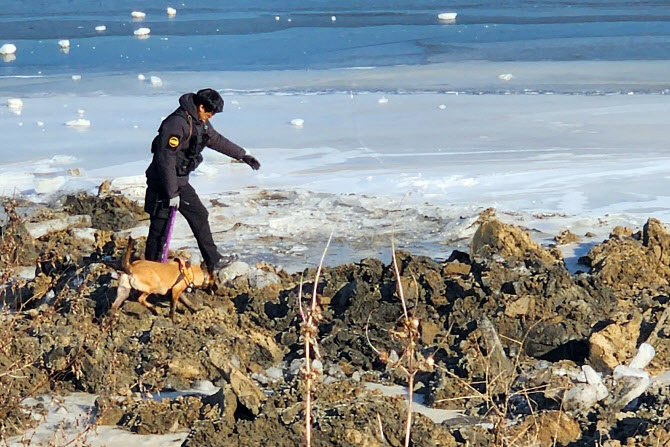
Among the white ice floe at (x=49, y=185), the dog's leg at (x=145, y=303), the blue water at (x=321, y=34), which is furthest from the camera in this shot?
the blue water at (x=321, y=34)

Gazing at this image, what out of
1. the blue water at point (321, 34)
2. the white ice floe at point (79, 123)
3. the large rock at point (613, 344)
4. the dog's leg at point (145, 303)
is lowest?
the large rock at point (613, 344)

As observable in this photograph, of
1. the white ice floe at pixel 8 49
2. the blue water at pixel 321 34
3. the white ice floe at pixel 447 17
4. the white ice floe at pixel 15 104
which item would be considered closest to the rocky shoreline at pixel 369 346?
the white ice floe at pixel 15 104

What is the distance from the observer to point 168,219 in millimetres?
6969

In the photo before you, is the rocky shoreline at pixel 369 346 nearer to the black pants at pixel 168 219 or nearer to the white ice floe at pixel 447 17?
the black pants at pixel 168 219

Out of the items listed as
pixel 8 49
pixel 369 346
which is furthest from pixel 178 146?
pixel 8 49

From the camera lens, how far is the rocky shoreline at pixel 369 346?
433 centimetres

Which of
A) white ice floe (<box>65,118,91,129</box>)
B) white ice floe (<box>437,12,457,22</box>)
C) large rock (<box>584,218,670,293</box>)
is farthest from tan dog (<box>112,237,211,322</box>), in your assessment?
white ice floe (<box>437,12,457,22</box>)

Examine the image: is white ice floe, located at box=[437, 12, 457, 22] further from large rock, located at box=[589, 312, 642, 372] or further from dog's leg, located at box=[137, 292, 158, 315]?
large rock, located at box=[589, 312, 642, 372]

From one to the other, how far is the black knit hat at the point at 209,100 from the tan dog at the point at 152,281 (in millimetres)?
1018

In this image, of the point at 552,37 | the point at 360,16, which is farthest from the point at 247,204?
the point at 360,16

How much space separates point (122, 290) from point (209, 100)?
1345 millimetres

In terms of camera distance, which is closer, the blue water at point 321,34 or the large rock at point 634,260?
the large rock at point 634,260

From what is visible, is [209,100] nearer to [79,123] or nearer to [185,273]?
A: [185,273]

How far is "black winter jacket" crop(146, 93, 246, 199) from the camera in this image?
663 cm
